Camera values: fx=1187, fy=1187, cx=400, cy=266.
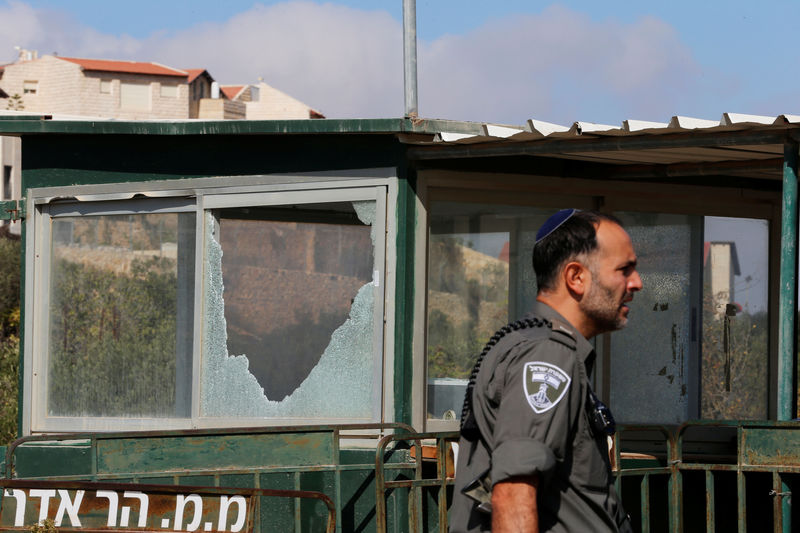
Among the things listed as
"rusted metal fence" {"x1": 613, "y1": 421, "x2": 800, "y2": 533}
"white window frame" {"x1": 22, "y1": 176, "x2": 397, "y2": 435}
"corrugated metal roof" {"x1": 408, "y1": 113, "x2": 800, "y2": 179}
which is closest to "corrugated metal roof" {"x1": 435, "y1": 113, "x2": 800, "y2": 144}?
"corrugated metal roof" {"x1": 408, "y1": 113, "x2": 800, "y2": 179}

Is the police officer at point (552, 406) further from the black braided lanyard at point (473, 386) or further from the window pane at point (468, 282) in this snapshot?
the window pane at point (468, 282)

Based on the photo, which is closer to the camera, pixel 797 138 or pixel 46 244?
pixel 797 138

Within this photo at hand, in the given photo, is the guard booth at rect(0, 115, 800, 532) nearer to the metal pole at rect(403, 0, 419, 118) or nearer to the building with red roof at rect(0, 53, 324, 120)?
the metal pole at rect(403, 0, 419, 118)

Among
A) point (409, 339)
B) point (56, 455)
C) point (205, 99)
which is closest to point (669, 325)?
point (409, 339)

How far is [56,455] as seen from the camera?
25.3ft

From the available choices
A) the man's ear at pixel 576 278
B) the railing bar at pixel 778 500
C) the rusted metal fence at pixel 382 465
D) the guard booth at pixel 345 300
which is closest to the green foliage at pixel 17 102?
the guard booth at pixel 345 300

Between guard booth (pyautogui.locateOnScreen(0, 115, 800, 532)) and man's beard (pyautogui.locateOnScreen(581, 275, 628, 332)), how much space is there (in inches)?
131

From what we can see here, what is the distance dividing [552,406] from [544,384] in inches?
2.1

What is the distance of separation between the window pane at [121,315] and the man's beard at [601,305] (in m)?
5.06

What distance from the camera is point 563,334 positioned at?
2.82 metres

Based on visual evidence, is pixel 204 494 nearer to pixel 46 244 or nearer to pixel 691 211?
pixel 46 244

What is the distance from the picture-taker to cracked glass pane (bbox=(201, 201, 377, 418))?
7.29m

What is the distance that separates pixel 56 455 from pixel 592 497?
5664mm

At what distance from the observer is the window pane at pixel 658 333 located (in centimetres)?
812
